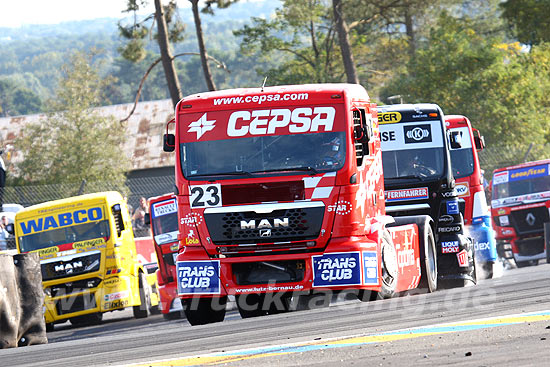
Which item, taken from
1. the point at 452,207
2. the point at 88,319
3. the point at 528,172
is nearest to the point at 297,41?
the point at 528,172

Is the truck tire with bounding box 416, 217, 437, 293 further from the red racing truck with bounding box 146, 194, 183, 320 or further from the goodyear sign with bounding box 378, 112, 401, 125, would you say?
the red racing truck with bounding box 146, 194, 183, 320

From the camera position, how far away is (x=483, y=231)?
54.9ft

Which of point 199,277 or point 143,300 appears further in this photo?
point 143,300

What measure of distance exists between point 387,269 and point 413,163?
3.94m

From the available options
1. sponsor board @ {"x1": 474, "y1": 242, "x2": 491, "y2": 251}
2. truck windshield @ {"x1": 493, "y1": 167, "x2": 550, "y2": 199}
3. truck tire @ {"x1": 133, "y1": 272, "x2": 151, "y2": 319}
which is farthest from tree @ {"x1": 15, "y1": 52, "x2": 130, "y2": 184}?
sponsor board @ {"x1": 474, "y1": 242, "x2": 491, "y2": 251}

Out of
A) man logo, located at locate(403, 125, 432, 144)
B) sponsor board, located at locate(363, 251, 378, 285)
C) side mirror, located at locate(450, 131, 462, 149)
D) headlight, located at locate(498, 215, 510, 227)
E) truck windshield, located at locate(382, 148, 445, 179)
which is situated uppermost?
man logo, located at locate(403, 125, 432, 144)

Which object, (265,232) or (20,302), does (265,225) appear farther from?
(20,302)

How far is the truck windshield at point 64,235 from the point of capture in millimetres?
18609

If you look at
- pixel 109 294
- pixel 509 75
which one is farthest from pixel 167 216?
pixel 509 75

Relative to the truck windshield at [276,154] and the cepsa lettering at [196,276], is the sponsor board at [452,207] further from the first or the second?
the cepsa lettering at [196,276]

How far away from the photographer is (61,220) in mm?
18609

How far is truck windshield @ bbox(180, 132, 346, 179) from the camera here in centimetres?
1056

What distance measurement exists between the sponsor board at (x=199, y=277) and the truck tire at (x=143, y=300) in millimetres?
8311

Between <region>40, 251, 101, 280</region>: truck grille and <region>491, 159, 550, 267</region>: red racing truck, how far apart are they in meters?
9.87
